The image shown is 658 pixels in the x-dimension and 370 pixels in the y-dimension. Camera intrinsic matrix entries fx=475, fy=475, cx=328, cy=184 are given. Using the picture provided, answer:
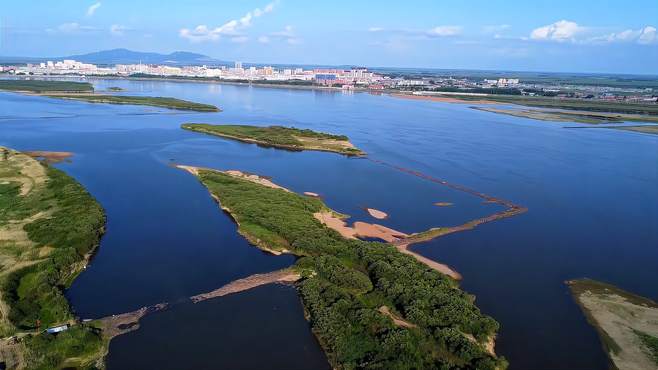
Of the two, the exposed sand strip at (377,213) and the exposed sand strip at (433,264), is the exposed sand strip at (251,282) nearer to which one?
the exposed sand strip at (433,264)

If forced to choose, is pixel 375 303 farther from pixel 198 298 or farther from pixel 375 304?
pixel 198 298

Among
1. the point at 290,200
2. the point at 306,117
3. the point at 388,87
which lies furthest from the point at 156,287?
the point at 388,87

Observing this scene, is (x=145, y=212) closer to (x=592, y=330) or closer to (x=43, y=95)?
(x=592, y=330)

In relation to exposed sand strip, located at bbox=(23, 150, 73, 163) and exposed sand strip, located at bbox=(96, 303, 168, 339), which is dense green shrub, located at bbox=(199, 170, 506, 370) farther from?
exposed sand strip, located at bbox=(23, 150, 73, 163)

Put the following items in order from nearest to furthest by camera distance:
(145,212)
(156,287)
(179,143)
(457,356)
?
1. (457,356)
2. (156,287)
3. (145,212)
4. (179,143)

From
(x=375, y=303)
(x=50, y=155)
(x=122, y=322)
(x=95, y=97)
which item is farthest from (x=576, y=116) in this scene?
(x=95, y=97)

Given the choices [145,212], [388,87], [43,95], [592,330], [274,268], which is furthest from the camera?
[388,87]

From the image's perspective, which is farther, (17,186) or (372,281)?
(17,186)
